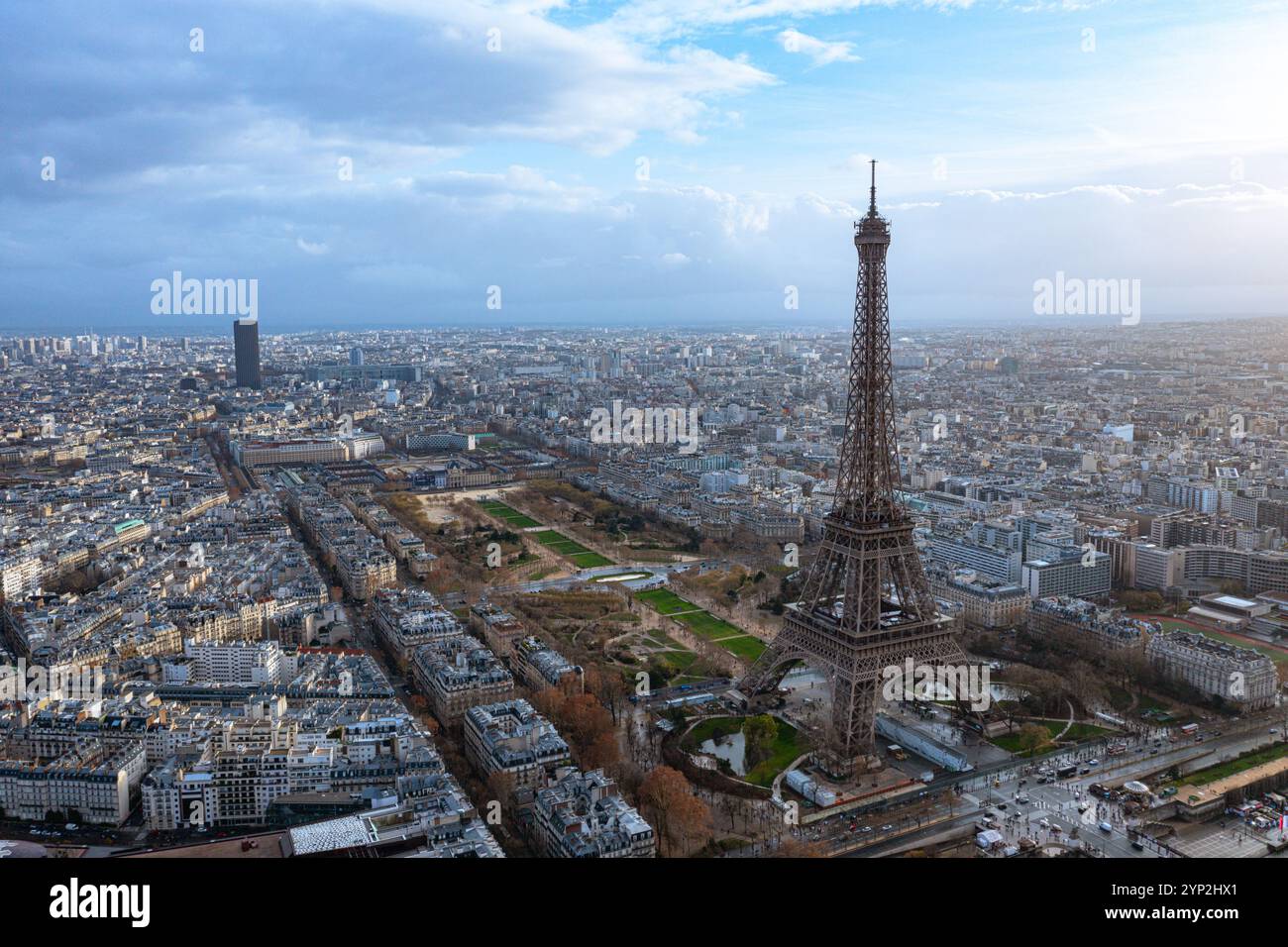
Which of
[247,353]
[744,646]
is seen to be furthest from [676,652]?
[247,353]

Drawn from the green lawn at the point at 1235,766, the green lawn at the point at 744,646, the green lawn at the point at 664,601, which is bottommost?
the green lawn at the point at 1235,766

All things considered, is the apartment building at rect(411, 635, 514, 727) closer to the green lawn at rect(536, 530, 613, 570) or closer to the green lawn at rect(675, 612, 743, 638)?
the green lawn at rect(675, 612, 743, 638)

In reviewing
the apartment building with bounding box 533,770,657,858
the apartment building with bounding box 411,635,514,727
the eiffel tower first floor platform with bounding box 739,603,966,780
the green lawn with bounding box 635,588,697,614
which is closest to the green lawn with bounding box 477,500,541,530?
the green lawn with bounding box 635,588,697,614

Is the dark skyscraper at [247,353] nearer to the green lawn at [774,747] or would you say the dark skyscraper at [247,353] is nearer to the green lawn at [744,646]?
the green lawn at [744,646]

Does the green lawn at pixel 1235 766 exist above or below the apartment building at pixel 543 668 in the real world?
below

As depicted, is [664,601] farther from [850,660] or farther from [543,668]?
[850,660]

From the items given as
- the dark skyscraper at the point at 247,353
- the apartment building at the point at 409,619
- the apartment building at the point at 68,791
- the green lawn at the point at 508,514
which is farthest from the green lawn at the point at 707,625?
the dark skyscraper at the point at 247,353

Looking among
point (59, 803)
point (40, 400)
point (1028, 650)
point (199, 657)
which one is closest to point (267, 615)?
point (199, 657)
